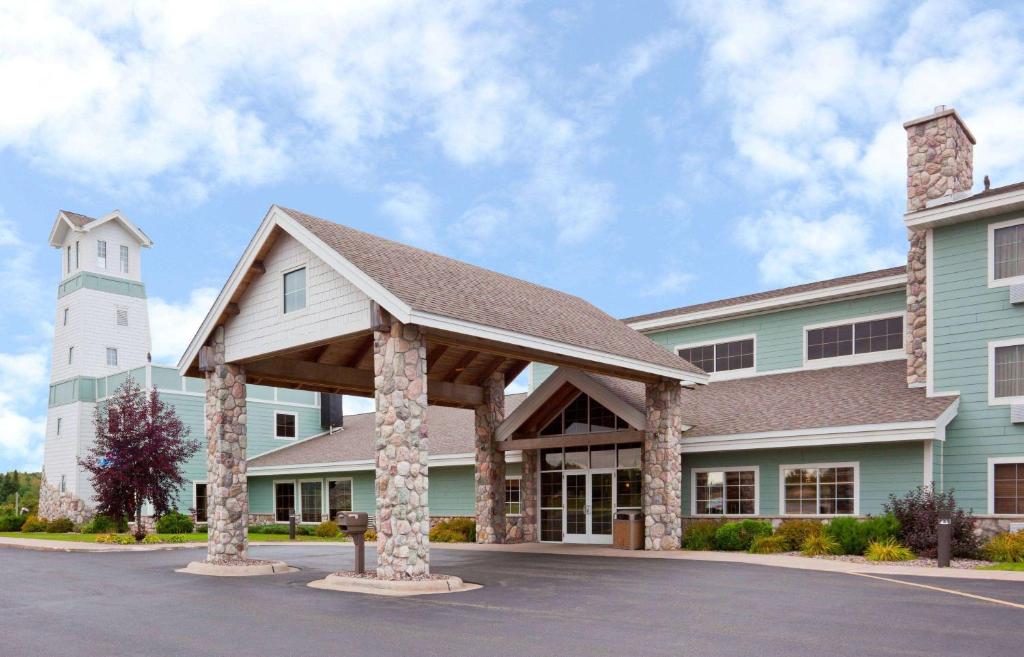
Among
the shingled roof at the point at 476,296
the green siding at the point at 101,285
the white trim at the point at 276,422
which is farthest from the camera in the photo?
the green siding at the point at 101,285

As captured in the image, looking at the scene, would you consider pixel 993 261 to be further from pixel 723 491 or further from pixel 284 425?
pixel 284 425

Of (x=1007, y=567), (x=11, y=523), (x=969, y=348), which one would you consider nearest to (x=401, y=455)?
(x=1007, y=567)

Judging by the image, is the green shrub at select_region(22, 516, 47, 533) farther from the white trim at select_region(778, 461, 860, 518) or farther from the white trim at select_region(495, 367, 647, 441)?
the white trim at select_region(778, 461, 860, 518)

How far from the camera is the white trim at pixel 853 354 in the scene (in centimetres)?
2295

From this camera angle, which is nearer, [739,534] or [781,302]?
[739,534]

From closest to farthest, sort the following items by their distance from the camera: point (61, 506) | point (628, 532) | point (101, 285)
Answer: point (628, 532), point (61, 506), point (101, 285)

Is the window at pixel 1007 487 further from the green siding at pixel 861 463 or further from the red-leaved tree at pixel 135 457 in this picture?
the red-leaved tree at pixel 135 457

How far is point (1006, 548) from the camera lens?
1730 cm

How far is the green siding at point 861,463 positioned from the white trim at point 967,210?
505 cm

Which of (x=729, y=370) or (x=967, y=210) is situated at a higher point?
(x=967, y=210)

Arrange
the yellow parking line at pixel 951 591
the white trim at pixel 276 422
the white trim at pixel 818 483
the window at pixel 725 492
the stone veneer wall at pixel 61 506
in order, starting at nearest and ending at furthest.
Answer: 1. the yellow parking line at pixel 951 591
2. the white trim at pixel 818 483
3. the window at pixel 725 492
4. the stone veneer wall at pixel 61 506
5. the white trim at pixel 276 422

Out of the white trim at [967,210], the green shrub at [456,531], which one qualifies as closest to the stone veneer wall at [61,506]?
the green shrub at [456,531]

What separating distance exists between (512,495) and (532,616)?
1561cm

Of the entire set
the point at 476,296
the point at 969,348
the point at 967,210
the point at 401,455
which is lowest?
the point at 401,455
